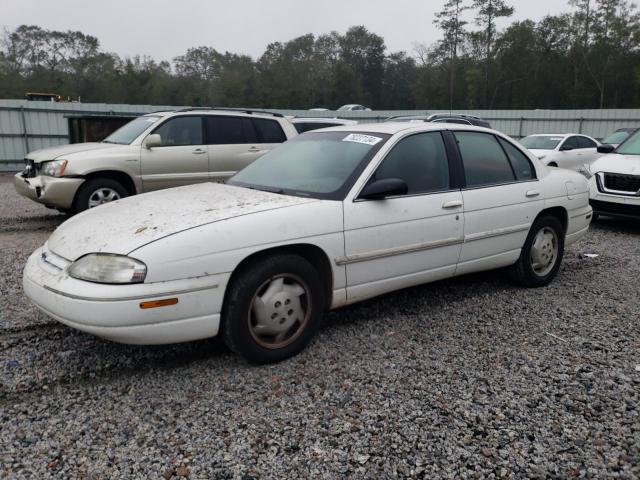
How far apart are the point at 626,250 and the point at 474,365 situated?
4.61m

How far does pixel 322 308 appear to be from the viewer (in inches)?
139

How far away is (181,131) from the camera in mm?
8305

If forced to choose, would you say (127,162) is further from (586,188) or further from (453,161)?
(586,188)

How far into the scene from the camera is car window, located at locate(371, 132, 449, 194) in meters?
3.97

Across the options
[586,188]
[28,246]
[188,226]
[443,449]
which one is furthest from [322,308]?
[28,246]

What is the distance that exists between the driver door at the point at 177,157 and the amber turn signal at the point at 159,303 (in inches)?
209

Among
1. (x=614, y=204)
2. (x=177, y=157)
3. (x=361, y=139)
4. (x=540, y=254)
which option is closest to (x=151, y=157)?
(x=177, y=157)

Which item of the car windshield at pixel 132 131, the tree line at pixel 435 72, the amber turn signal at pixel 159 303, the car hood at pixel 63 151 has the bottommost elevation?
the amber turn signal at pixel 159 303

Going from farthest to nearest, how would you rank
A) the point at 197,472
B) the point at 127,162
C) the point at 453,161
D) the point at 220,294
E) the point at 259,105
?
the point at 259,105 → the point at 127,162 → the point at 453,161 → the point at 220,294 → the point at 197,472

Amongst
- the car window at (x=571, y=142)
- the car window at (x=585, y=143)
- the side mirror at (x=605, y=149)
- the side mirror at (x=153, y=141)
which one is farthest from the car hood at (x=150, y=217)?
the car window at (x=585, y=143)

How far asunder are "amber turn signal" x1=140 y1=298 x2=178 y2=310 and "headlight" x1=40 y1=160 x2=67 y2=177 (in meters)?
5.20

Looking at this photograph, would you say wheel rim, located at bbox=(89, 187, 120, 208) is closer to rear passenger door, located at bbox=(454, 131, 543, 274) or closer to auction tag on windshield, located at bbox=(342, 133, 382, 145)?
auction tag on windshield, located at bbox=(342, 133, 382, 145)

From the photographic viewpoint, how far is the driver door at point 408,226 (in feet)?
12.0

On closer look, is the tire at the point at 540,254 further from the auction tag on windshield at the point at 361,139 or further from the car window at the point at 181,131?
the car window at the point at 181,131
